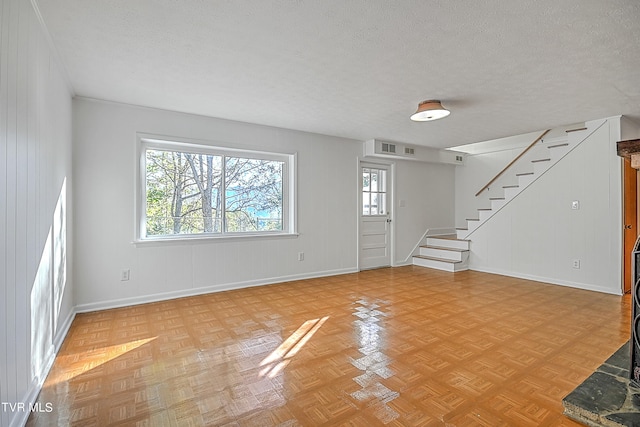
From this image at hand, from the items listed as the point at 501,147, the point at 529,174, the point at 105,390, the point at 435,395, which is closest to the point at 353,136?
the point at 529,174

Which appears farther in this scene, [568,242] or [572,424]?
[568,242]

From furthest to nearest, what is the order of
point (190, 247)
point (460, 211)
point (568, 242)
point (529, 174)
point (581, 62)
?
point (460, 211)
point (529, 174)
point (568, 242)
point (190, 247)
point (581, 62)

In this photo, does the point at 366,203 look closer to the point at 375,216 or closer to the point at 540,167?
the point at 375,216

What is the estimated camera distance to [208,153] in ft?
13.7

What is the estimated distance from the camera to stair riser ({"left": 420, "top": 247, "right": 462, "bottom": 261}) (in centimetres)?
583

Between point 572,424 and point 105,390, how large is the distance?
2.64 meters

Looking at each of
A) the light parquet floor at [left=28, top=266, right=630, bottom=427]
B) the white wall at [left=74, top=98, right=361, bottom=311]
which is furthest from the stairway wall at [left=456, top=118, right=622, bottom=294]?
the white wall at [left=74, top=98, right=361, bottom=311]

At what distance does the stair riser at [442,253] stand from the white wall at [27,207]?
5717 millimetres

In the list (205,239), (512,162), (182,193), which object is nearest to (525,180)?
(512,162)

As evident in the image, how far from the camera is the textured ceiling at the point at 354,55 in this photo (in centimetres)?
190

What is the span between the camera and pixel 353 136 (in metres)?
5.23

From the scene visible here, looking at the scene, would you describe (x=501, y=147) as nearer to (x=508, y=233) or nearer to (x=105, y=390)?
(x=508, y=233)

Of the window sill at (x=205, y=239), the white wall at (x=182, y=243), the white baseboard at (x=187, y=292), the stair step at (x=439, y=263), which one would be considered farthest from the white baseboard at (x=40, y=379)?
the stair step at (x=439, y=263)

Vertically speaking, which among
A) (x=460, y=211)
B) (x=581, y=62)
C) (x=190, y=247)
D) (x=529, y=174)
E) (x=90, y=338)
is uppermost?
(x=581, y=62)
